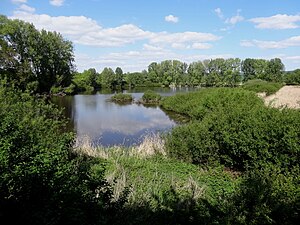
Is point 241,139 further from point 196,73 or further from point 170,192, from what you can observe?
point 196,73

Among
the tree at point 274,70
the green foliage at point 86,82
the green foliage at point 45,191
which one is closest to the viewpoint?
the green foliage at point 45,191

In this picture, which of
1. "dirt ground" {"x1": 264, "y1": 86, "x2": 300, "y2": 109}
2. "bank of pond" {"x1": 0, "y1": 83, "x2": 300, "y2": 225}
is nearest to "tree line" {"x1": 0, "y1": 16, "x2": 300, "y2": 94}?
"bank of pond" {"x1": 0, "y1": 83, "x2": 300, "y2": 225}

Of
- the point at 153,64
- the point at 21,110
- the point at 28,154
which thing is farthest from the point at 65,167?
the point at 153,64

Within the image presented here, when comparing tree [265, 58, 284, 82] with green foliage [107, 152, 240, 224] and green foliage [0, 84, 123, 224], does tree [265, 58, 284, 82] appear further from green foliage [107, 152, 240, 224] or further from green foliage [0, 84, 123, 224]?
green foliage [0, 84, 123, 224]

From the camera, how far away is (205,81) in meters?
95.9

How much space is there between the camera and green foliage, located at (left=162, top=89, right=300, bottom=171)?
9992 mm

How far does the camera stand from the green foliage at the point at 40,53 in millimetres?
48781

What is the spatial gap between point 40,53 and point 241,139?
5183 centimetres

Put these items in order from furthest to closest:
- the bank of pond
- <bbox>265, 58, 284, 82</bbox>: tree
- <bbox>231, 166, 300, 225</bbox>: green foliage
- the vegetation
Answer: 1. <bbox>265, 58, 284, 82</bbox>: tree
2. the vegetation
3. <bbox>231, 166, 300, 225</bbox>: green foliage
4. the bank of pond

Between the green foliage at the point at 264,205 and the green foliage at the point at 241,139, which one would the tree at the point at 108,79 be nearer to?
the green foliage at the point at 241,139

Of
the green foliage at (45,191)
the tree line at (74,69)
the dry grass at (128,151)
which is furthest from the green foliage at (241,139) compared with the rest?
the tree line at (74,69)

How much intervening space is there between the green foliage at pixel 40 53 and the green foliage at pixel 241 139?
35024 millimetres

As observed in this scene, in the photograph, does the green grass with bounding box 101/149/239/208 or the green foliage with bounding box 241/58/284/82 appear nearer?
the green grass with bounding box 101/149/239/208

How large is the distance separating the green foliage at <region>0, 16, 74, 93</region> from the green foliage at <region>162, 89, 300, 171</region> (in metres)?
35.0
